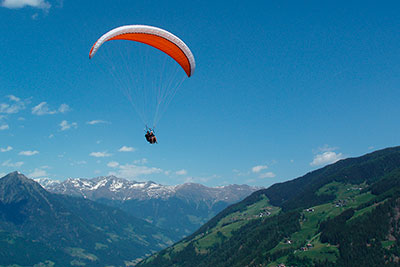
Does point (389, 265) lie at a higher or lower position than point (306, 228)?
lower

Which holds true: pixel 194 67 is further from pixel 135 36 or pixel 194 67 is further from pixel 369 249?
pixel 369 249

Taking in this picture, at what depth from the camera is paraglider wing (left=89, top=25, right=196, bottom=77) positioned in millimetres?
33281

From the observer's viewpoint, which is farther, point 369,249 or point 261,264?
point 261,264

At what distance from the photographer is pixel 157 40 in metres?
38.0

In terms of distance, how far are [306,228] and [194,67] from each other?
177 meters

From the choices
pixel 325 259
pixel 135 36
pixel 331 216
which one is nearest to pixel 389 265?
pixel 325 259

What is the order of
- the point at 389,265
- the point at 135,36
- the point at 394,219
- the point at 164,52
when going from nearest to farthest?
the point at 135,36 → the point at 164,52 → the point at 389,265 → the point at 394,219

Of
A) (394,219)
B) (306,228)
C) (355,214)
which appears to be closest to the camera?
(394,219)

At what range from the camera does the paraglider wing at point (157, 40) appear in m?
33.3

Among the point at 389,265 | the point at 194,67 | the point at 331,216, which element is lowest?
the point at 389,265

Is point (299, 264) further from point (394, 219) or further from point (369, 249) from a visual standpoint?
point (394, 219)

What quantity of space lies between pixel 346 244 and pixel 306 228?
41482mm

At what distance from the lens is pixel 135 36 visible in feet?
121

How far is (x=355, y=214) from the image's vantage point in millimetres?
179500
